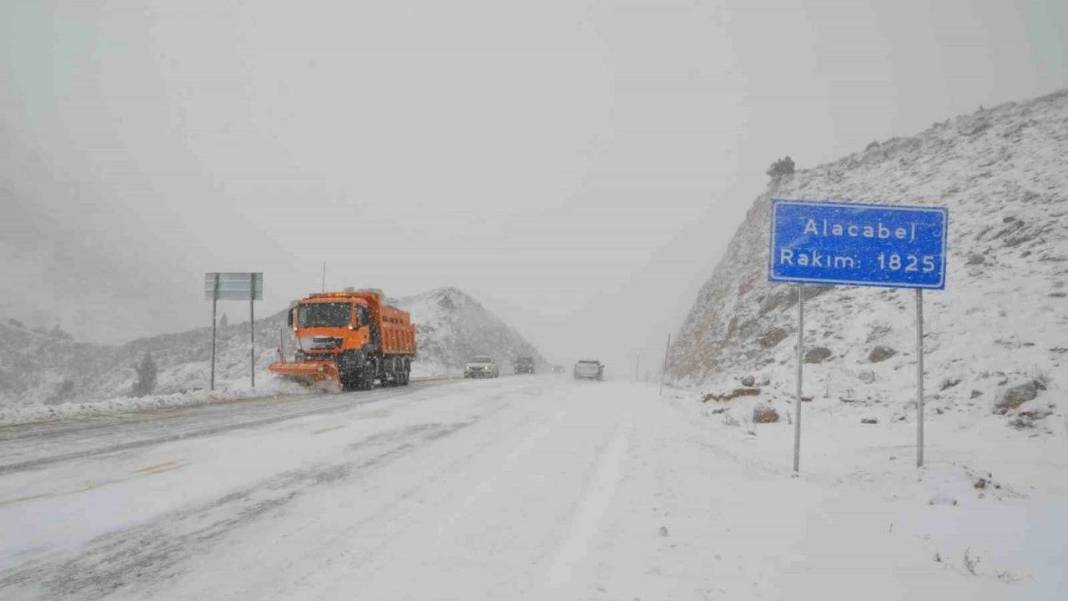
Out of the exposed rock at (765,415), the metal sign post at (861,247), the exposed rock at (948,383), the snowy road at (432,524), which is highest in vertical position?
the metal sign post at (861,247)

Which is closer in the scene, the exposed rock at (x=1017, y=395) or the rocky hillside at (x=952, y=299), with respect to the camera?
the exposed rock at (x=1017, y=395)

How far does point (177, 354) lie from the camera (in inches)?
2554

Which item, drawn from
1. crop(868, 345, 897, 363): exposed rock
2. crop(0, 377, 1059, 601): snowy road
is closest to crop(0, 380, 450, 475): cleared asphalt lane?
crop(0, 377, 1059, 601): snowy road

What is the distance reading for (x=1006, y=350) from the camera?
12.7 metres

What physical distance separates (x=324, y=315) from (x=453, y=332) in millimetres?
45701

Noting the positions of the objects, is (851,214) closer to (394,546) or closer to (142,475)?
(394,546)

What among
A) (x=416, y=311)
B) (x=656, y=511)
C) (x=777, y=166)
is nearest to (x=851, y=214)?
(x=656, y=511)

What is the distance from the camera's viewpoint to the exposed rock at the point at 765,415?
42.3 feet

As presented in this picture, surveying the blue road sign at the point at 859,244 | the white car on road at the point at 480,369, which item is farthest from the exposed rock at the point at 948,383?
the white car on road at the point at 480,369

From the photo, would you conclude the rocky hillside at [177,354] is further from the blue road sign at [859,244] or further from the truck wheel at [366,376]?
the blue road sign at [859,244]

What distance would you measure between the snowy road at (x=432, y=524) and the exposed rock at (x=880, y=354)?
9.12 meters

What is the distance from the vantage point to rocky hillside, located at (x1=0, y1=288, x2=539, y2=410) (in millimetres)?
56781

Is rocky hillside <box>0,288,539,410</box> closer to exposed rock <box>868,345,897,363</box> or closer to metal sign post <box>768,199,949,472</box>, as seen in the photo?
exposed rock <box>868,345,897,363</box>

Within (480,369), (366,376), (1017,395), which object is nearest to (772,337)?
(1017,395)
